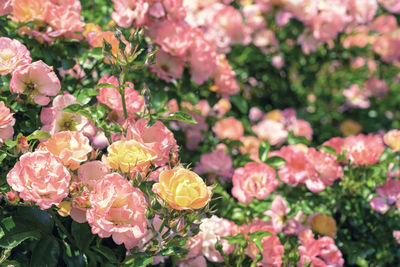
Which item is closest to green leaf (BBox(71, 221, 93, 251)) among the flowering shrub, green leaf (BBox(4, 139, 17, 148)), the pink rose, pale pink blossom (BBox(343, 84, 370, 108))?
the flowering shrub

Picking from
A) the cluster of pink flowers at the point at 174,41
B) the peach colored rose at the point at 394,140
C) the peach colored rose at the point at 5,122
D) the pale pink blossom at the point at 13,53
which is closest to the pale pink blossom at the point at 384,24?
the peach colored rose at the point at 394,140

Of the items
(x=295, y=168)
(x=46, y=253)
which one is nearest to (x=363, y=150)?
(x=295, y=168)

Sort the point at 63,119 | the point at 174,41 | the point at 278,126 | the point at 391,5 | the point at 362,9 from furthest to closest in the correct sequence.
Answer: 1. the point at 391,5
2. the point at 362,9
3. the point at 278,126
4. the point at 174,41
5. the point at 63,119

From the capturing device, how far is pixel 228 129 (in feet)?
7.64

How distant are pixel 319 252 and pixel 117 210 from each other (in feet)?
2.63

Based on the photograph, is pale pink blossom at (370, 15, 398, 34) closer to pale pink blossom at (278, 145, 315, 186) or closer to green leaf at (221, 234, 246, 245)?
pale pink blossom at (278, 145, 315, 186)

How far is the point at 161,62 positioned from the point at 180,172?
78 cm

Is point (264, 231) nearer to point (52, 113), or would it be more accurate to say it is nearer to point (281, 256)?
point (281, 256)

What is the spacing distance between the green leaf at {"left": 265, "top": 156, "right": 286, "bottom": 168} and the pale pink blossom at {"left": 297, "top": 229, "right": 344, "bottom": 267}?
0.29 metres

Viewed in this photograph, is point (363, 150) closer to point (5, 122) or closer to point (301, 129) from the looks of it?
point (301, 129)

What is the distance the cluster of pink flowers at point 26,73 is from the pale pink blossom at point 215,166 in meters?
0.78

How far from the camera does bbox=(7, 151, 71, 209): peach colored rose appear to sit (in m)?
1.03

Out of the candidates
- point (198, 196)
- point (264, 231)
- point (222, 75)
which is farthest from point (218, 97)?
point (198, 196)

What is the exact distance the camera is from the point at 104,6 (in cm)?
217
